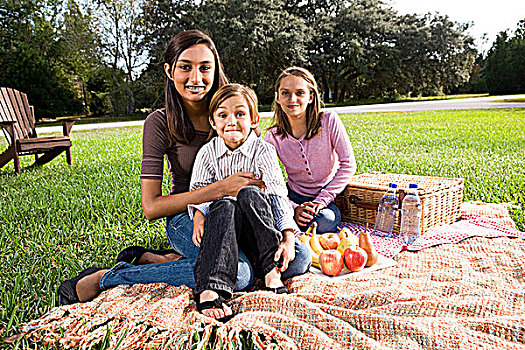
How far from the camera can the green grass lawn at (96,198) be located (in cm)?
266

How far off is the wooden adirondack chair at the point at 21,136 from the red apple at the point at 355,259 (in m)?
5.91

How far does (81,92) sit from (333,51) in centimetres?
1858

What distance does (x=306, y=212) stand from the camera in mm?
3188

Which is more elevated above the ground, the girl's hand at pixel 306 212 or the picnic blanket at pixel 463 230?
the girl's hand at pixel 306 212

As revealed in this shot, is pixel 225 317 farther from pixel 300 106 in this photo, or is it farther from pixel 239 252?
pixel 300 106

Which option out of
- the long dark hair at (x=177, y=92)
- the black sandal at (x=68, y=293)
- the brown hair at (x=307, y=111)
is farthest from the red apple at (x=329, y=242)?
the black sandal at (x=68, y=293)

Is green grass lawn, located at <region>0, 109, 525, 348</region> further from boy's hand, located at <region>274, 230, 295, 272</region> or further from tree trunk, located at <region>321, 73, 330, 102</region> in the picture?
tree trunk, located at <region>321, 73, 330, 102</region>

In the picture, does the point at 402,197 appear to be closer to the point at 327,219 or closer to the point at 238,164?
the point at 327,219

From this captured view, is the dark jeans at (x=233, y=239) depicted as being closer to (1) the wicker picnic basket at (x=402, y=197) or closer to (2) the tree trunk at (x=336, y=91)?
(1) the wicker picnic basket at (x=402, y=197)

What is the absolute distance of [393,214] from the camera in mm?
3326

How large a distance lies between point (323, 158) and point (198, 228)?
145 cm

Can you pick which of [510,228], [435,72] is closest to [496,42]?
[435,72]

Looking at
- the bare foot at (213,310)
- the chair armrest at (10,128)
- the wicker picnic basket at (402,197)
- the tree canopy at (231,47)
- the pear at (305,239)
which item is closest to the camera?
the bare foot at (213,310)

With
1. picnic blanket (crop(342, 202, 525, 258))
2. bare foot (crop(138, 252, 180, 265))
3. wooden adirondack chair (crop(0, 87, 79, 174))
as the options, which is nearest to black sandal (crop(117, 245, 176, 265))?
bare foot (crop(138, 252, 180, 265))
